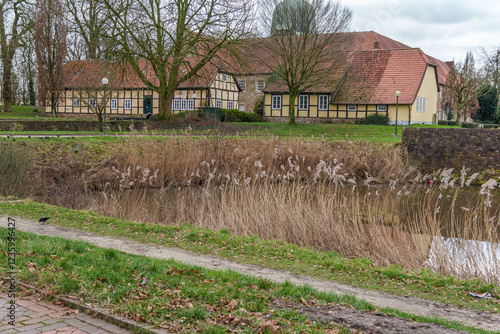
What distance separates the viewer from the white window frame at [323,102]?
134 feet

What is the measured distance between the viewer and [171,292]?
4922mm

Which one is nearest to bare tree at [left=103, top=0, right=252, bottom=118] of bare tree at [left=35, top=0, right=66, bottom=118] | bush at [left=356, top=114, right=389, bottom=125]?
bare tree at [left=35, top=0, right=66, bottom=118]

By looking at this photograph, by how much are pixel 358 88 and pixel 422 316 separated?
3617 cm

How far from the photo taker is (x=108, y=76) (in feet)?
93.0

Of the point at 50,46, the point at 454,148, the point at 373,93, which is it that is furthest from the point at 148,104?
the point at 454,148

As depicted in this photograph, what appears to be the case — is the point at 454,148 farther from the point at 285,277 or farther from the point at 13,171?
the point at 285,277

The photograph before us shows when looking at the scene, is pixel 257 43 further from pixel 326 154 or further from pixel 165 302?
pixel 165 302

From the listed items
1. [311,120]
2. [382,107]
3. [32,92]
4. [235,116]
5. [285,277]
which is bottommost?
[285,277]

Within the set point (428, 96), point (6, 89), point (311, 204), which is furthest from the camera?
point (6, 89)

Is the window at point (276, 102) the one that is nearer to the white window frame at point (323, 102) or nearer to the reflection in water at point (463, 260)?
the white window frame at point (323, 102)

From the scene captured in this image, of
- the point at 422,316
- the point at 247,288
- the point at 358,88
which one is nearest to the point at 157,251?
the point at 247,288

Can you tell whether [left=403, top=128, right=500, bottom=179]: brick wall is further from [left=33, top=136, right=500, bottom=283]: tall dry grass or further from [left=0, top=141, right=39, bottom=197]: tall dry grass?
[left=0, top=141, right=39, bottom=197]: tall dry grass

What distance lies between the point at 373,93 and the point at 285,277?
34.3m

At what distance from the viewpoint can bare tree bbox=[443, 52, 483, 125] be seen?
4672 cm
